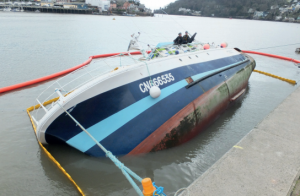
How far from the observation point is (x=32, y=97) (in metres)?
8.45

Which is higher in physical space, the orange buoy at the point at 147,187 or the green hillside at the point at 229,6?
the green hillside at the point at 229,6

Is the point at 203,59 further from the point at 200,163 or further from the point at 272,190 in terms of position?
the point at 272,190

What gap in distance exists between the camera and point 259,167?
10.5 feet

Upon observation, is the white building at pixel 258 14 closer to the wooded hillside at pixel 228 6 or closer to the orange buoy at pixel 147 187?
the wooded hillside at pixel 228 6

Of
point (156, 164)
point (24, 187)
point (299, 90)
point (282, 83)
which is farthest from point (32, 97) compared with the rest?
point (282, 83)

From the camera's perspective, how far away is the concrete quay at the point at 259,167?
276cm

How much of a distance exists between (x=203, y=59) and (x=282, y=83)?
698cm

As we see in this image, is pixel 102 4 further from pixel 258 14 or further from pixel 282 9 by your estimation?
pixel 282 9

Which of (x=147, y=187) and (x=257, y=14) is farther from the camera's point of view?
(x=257, y=14)

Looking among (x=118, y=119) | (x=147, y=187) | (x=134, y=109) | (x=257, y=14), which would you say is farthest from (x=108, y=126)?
(x=257, y=14)

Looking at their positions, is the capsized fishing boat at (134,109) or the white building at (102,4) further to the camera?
the white building at (102,4)

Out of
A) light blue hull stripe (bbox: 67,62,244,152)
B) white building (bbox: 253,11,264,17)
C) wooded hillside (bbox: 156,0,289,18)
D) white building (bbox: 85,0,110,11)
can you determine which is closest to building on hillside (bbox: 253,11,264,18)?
white building (bbox: 253,11,264,17)

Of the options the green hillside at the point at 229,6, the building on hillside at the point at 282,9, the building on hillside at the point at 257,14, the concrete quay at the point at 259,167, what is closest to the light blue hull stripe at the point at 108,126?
the concrete quay at the point at 259,167

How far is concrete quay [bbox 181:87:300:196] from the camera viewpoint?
9.05 ft
